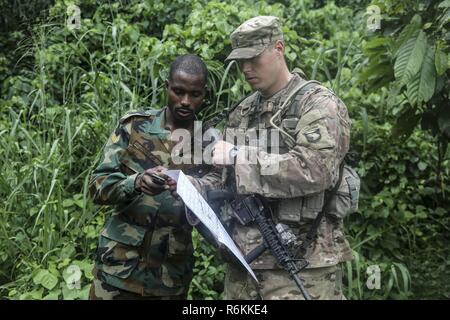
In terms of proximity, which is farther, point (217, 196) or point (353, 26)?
point (353, 26)

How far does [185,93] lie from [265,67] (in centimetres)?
34

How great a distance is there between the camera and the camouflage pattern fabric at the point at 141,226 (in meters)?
2.85

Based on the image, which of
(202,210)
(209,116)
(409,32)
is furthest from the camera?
(209,116)

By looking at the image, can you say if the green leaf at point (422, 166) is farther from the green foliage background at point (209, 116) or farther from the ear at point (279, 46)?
the ear at point (279, 46)

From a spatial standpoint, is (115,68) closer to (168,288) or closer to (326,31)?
(326,31)

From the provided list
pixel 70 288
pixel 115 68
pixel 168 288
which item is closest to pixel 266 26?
pixel 168 288

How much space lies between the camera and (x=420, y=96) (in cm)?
355

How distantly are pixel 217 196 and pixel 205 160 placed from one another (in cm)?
20

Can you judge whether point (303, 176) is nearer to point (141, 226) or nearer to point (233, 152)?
point (233, 152)

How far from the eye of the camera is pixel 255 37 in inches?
107

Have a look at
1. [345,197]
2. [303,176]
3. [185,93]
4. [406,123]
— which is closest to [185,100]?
[185,93]

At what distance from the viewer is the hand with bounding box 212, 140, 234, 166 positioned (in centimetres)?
260

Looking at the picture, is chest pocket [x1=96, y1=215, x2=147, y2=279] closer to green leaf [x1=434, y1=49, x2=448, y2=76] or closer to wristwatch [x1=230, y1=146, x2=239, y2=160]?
wristwatch [x1=230, y1=146, x2=239, y2=160]

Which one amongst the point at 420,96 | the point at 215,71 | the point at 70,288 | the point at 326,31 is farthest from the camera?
the point at 326,31
